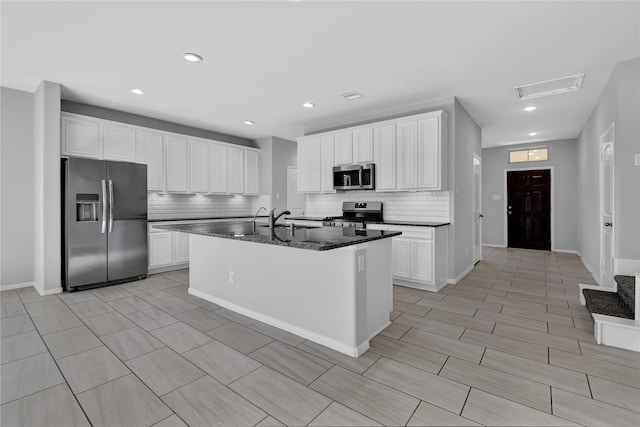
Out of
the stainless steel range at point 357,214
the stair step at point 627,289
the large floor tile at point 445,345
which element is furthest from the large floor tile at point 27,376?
the stair step at point 627,289

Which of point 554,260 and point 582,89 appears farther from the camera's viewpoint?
point 554,260

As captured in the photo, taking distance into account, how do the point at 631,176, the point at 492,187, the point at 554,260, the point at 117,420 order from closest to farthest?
the point at 117,420
the point at 631,176
the point at 554,260
the point at 492,187

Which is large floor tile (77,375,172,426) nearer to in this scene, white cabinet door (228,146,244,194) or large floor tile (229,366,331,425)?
large floor tile (229,366,331,425)

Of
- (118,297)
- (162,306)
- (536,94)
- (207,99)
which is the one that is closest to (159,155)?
(207,99)

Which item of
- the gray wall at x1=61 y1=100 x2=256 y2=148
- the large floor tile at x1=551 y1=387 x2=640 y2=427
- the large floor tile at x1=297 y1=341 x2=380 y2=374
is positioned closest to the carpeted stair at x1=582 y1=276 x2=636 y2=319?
the large floor tile at x1=551 y1=387 x2=640 y2=427

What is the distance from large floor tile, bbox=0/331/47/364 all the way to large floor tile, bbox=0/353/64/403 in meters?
0.10

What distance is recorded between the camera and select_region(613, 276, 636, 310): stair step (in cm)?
273

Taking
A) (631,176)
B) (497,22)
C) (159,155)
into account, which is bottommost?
(631,176)

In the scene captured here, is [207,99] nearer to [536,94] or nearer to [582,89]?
[536,94]

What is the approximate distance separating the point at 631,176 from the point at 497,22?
86.8 inches

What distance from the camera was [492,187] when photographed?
8.24 meters

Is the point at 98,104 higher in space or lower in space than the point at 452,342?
higher

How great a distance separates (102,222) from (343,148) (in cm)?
383

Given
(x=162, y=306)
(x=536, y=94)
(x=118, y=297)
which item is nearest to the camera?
(x=162, y=306)
